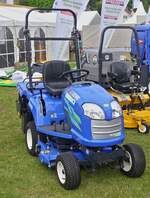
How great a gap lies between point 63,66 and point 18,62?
448 inches

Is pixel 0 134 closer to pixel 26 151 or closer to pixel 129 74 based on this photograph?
pixel 26 151

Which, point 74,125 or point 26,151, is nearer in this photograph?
point 74,125

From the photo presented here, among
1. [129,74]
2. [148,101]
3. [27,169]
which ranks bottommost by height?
[27,169]

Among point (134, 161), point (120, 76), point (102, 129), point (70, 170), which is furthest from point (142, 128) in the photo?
point (70, 170)


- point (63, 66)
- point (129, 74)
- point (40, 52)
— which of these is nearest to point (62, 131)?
point (63, 66)

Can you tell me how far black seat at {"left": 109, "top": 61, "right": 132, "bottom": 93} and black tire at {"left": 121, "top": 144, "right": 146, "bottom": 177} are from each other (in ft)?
8.50

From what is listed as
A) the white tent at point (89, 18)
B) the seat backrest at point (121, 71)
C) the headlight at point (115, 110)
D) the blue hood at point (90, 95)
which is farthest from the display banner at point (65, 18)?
the white tent at point (89, 18)

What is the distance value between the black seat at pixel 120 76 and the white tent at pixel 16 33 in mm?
8739

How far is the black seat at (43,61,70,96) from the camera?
16.9 feet

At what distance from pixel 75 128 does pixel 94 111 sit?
33 cm

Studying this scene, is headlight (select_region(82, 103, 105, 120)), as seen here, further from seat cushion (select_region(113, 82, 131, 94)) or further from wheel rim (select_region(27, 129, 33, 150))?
seat cushion (select_region(113, 82, 131, 94))

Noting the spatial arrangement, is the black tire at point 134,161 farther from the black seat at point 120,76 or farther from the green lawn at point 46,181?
the black seat at point 120,76

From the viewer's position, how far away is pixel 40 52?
18.0 m

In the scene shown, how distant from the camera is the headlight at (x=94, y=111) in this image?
4.29 m
